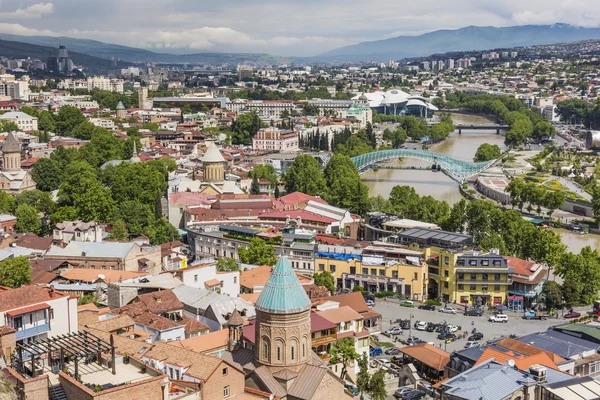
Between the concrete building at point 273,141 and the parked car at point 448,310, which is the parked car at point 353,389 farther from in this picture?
the concrete building at point 273,141

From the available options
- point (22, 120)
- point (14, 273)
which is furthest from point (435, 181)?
point (14, 273)

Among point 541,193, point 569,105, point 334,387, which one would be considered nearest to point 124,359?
point 334,387

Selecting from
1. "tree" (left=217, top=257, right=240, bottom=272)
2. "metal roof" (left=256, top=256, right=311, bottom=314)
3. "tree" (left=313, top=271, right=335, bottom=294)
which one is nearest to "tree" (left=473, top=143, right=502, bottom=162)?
"tree" (left=313, top=271, right=335, bottom=294)

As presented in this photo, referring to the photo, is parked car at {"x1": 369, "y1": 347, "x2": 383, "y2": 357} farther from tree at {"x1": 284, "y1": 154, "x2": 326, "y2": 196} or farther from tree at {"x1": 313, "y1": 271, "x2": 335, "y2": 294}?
tree at {"x1": 284, "y1": 154, "x2": 326, "y2": 196}

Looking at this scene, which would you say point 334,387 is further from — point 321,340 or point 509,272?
point 509,272

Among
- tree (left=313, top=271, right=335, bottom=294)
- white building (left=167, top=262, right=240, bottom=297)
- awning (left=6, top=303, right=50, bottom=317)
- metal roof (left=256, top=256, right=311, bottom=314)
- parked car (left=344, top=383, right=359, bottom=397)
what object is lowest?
parked car (left=344, top=383, right=359, bottom=397)
